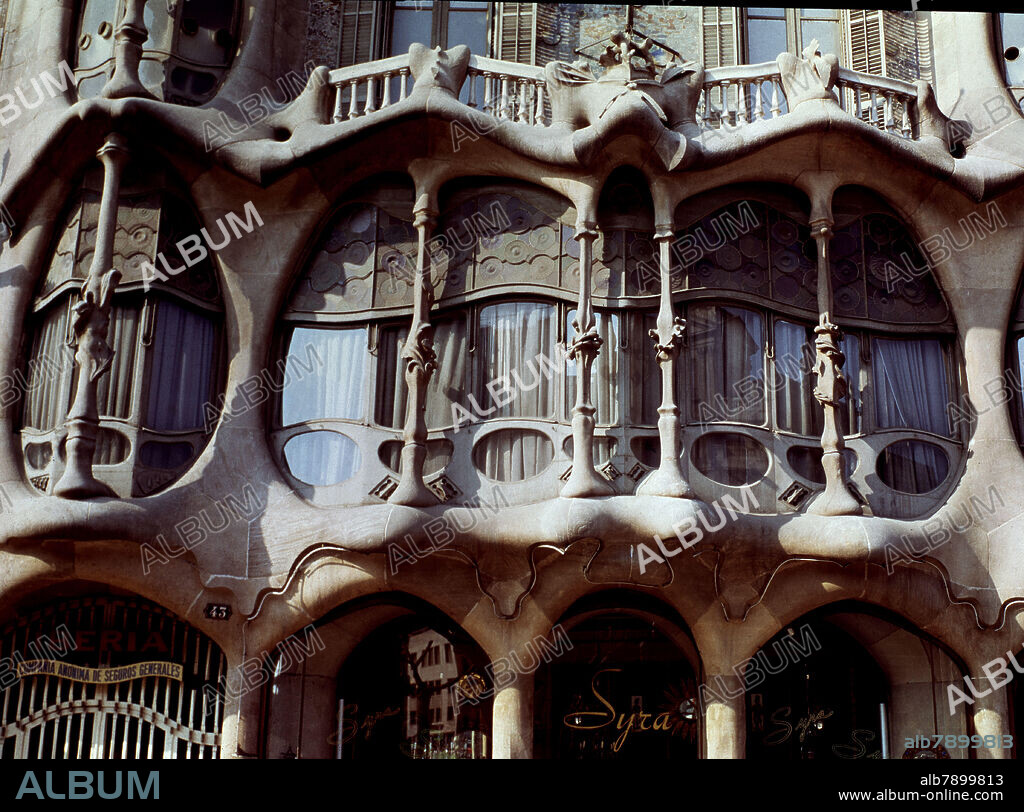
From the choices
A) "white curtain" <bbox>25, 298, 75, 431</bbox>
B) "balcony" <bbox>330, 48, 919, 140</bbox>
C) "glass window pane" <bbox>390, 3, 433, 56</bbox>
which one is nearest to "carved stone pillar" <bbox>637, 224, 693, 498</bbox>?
"balcony" <bbox>330, 48, 919, 140</bbox>

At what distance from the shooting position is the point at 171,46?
604 inches

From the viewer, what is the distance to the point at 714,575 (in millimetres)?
13531

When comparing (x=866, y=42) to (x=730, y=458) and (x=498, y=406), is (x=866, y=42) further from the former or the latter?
(x=498, y=406)

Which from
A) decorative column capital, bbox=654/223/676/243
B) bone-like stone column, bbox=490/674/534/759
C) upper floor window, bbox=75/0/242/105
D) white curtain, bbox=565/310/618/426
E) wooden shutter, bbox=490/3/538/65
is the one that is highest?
wooden shutter, bbox=490/3/538/65

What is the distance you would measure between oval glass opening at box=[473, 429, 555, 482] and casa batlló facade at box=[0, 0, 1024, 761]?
0.12ft

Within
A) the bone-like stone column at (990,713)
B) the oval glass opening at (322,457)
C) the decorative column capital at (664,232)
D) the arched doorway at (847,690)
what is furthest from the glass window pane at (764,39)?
the bone-like stone column at (990,713)

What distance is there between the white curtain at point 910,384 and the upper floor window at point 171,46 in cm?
878

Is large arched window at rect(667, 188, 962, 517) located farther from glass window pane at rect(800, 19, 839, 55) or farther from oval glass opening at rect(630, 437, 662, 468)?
glass window pane at rect(800, 19, 839, 55)

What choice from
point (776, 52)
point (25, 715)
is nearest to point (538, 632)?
point (25, 715)

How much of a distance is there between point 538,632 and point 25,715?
567cm

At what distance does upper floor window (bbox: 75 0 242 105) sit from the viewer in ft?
50.1

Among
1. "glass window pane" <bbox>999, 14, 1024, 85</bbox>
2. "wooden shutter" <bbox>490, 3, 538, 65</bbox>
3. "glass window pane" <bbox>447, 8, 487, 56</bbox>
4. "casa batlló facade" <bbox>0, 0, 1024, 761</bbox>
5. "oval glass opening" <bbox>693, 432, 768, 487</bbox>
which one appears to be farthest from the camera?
"glass window pane" <bbox>447, 8, 487, 56</bbox>

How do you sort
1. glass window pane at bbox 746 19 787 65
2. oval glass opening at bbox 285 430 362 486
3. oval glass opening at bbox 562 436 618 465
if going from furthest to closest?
glass window pane at bbox 746 19 787 65, oval glass opening at bbox 285 430 362 486, oval glass opening at bbox 562 436 618 465

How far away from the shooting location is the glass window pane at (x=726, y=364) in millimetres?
14242
